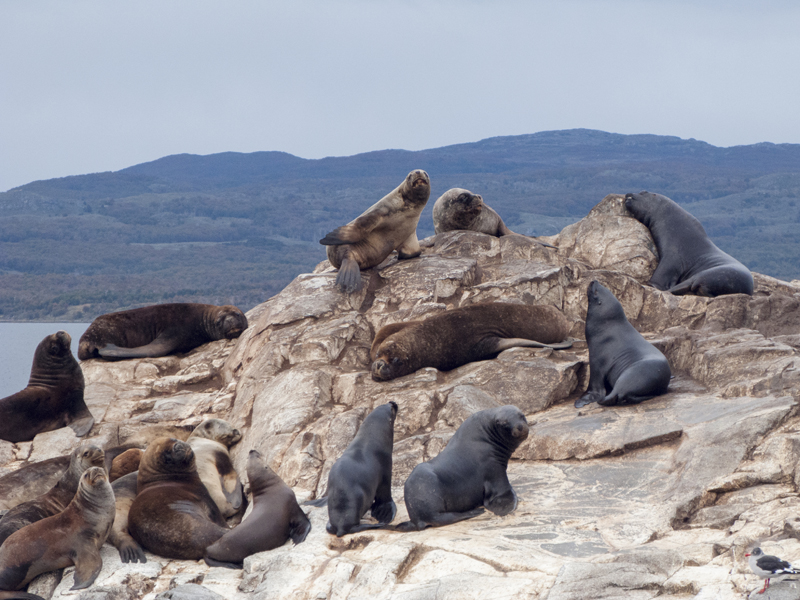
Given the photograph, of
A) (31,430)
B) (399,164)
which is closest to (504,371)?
(31,430)

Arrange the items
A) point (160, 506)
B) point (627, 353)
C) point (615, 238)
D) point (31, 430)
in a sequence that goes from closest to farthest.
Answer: point (160, 506)
point (627, 353)
point (31, 430)
point (615, 238)

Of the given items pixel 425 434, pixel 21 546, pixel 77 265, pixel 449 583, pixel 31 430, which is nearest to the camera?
pixel 449 583

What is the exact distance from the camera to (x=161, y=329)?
36.5 ft

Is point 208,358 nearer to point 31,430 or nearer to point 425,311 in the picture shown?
point 31,430

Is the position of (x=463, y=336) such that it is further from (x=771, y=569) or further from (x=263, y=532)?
(x=771, y=569)

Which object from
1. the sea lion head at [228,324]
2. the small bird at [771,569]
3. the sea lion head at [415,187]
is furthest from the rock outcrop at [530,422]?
the sea lion head at [415,187]

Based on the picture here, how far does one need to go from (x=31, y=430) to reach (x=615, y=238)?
843 centimetres

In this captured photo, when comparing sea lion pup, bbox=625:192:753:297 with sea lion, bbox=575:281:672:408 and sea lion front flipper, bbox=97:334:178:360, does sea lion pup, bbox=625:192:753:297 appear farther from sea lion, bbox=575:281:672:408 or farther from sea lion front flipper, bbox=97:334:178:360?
sea lion front flipper, bbox=97:334:178:360

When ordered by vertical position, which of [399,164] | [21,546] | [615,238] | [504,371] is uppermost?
[399,164]

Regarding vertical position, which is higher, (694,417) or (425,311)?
(425,311)

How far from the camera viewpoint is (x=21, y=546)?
5.49 m

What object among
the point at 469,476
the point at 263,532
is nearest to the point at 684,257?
the point at 469,476

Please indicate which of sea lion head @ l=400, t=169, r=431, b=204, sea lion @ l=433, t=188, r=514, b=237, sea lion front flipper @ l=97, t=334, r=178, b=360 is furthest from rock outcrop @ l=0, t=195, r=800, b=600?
sea lion @ l=433, t=188, r=514, b=237

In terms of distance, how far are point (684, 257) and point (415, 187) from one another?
13.0 ft
